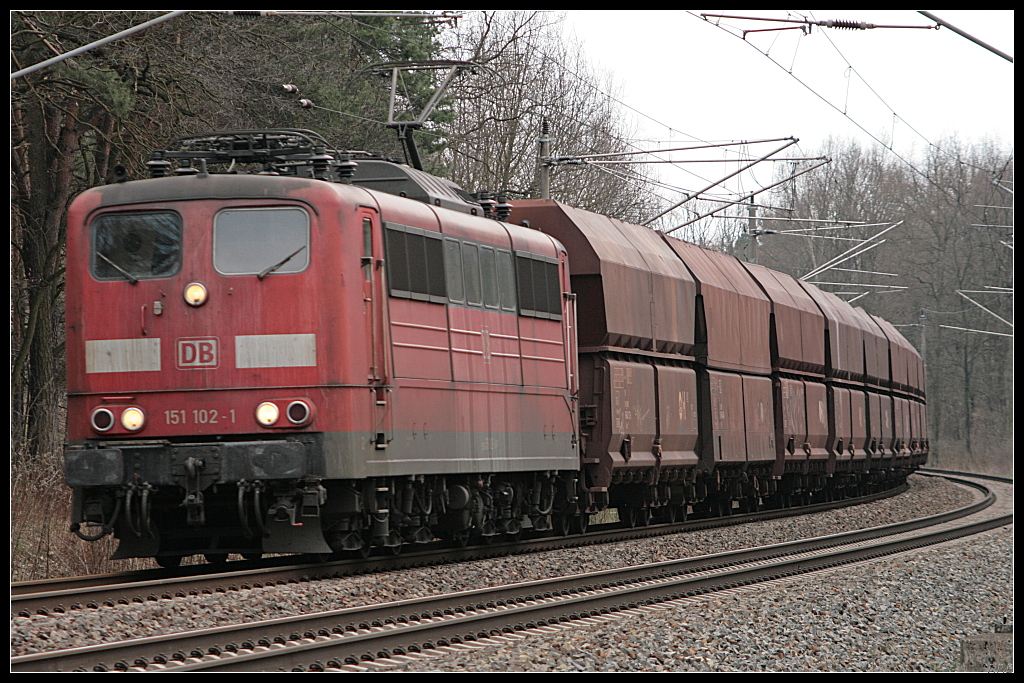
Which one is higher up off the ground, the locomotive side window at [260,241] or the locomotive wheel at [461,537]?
the locomotive side window at [260,241]

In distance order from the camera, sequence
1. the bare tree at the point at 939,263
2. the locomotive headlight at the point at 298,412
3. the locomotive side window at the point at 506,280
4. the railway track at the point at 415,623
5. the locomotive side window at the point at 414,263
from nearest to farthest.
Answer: the railway track at the point at 415,623 < the locomotive headlight at the point at 298,412 < the locomotive side window at the point at 414,263 < the locomotive side window at the point at 506,280 < the bare tree at the point at 939,263

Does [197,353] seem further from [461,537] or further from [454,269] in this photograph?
[461,537]

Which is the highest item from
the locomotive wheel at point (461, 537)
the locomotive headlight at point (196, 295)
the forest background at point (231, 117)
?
the forest background at point (231, 117)

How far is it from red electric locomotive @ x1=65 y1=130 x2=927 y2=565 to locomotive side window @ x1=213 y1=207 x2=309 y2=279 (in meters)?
0.02

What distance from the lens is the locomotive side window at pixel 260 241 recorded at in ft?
39.2

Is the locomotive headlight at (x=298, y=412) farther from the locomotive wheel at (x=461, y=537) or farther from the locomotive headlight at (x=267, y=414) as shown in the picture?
the locomotive wheel at (x=461, y=537)

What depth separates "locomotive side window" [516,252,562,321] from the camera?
50.0 feet

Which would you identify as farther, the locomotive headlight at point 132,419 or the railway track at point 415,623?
the locomotive headlight at point 132,419

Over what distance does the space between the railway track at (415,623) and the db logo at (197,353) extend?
297cm

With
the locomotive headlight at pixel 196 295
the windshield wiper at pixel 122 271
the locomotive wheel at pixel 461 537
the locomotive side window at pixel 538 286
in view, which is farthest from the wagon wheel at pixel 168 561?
the locomotive side window at pixel 538 286

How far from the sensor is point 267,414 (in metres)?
11.7

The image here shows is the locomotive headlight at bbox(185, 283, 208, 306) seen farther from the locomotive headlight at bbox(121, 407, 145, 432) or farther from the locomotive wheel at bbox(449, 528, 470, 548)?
the locomotive wheel at bbox(449, 528, 470, 548)

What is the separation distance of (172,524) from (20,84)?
819 centimetres

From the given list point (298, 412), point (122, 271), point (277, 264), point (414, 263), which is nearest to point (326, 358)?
point (298, 412)
